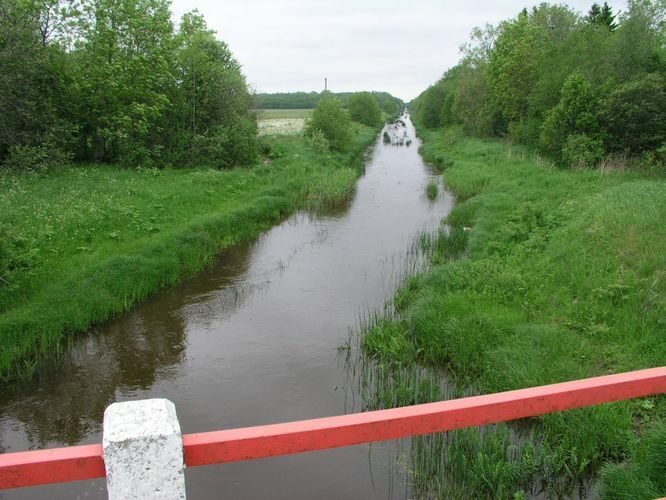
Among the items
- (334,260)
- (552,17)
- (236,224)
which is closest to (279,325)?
(334,260)

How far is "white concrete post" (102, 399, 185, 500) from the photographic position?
209 centimetres

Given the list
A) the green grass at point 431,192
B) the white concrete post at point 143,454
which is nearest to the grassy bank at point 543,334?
the white concrete post at point 143,454

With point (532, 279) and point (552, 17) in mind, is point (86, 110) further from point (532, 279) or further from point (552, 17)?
point (552, 17)

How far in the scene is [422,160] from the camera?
41344 mm

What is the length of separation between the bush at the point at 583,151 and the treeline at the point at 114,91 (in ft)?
51.2

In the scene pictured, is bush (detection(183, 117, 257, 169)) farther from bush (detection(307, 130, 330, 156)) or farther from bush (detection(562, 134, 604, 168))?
bush (detection(562, 134, 604, 168))

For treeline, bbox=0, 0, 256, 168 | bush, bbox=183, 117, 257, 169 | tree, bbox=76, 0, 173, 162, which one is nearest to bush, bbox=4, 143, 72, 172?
treeline, bbox=0, 0, 256, 168

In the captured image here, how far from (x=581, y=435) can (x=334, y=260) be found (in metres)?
9.68

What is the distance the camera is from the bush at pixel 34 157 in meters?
19.2

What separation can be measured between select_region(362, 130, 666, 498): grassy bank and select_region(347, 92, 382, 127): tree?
2281 inches

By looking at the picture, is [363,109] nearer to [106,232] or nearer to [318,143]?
[318,143]

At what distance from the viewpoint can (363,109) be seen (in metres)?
72.8

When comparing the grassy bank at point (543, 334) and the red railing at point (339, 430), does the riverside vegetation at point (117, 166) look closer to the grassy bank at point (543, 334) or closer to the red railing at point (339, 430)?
the grassy bank at point (543, 334)

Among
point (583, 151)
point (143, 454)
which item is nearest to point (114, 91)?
point (583, 151)
